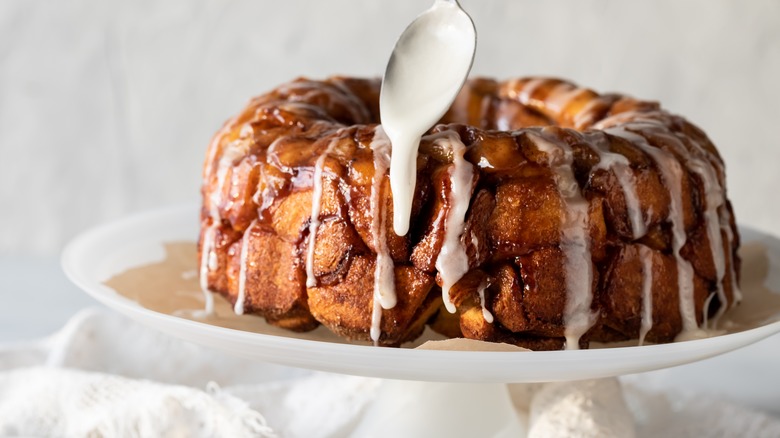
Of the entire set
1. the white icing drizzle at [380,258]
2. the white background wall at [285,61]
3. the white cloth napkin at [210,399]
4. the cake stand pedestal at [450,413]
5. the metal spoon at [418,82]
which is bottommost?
the white cloth napkin at [210,399]

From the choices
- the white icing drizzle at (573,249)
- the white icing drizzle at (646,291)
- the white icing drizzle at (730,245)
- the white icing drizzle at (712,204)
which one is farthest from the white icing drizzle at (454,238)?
the white icing drizzle at (730,245)

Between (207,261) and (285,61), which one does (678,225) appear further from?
(285,61)

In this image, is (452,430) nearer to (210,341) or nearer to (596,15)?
(210,341)

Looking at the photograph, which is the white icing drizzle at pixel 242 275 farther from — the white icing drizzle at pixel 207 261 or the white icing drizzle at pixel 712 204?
the white icing drizzle at pixel 712 204

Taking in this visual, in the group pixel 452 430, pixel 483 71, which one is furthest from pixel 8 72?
pixel 452 430

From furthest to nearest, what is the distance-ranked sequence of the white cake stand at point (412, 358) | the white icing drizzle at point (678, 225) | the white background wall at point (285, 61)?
the white background wall at point (285, 61) < the white icing drizzle at point (678, 225) < the white cake stand at point (412, 358)

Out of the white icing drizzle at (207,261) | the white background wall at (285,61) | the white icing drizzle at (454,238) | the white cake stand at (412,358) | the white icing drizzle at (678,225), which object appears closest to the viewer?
the white cake stand at (412,358)

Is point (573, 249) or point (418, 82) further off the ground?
point (418, 82)

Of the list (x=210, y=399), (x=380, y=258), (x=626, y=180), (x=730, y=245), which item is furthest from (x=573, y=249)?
(x=210, y=399)
